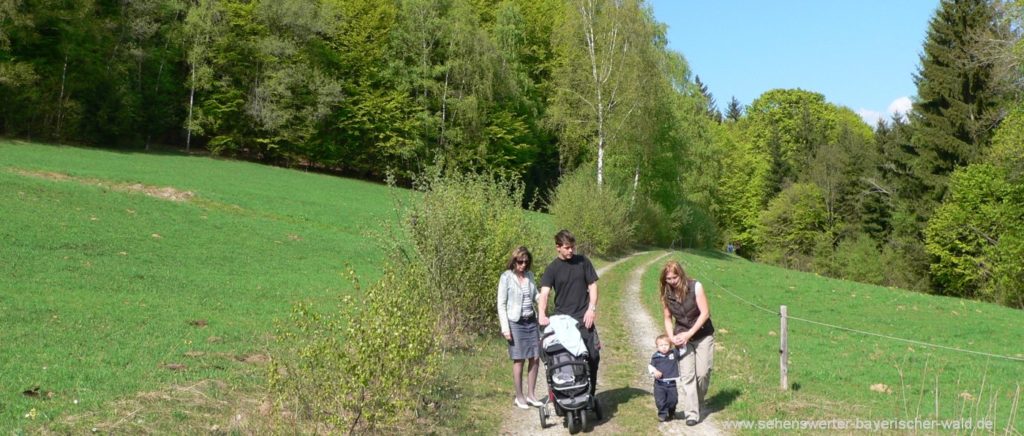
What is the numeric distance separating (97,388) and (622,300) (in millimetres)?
14364

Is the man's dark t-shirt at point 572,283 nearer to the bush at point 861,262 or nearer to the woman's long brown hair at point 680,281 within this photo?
the woman's long brown hair at point 680,281

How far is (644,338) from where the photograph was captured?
14133 mm

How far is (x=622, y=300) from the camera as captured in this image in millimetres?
19922

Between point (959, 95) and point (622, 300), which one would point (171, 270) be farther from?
point (959, 95)

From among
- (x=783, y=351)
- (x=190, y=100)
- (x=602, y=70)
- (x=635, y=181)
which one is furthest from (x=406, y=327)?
(x=190, y=100)

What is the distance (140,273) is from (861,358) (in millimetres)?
15447

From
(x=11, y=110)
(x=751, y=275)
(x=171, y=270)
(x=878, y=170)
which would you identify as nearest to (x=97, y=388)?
(x=171, y=270)

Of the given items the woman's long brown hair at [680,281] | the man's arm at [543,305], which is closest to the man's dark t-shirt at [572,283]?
the man's arm at [543,305]

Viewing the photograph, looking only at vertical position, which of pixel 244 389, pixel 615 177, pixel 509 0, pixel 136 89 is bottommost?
pixel 244 389

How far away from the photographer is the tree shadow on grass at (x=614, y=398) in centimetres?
869

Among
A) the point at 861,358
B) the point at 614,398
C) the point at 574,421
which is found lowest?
the point at 614,398

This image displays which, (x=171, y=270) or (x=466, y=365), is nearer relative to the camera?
(x=466, y=365)

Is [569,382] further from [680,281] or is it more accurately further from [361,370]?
[361,370]

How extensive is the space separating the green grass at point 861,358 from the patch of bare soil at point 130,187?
20865mm
